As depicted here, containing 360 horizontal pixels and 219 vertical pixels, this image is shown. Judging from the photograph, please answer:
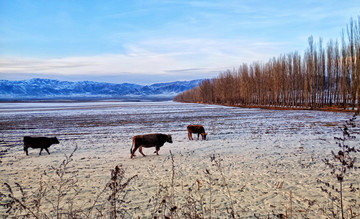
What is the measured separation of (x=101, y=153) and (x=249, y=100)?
Result: 61080 millimetres

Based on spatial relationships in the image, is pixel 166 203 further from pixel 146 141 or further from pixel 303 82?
pixel 303 82

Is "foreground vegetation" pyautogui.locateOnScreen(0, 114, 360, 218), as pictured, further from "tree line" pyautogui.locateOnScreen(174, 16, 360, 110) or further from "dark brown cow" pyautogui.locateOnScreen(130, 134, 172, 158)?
"tree line" pyautogui.locateOnScreen(174, 16, 360, 110)

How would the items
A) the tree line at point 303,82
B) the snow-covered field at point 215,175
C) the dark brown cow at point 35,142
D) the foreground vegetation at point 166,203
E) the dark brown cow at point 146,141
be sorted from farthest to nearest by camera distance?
the tree line at point 303,82
the dark brown cow at point 35,142
the dark brown cow at point 146,141
the snow-covered field at point 215,175
the foreground vegetation at point 166,203

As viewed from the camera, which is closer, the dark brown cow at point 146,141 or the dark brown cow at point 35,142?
the dark brown cow at point 146,141

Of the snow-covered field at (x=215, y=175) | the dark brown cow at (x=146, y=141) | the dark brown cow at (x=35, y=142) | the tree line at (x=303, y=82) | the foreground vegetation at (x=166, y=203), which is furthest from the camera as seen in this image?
the tree line at (x=303, y=82)

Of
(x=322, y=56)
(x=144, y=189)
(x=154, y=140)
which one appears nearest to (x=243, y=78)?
(x=322, y=56)

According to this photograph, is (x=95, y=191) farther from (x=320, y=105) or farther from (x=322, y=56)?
(x=322, y=56)

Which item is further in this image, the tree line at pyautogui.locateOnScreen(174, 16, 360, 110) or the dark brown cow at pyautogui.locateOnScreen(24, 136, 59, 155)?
the tree line at pyautogui.locateOnScreen(174, 16, 360, 110)

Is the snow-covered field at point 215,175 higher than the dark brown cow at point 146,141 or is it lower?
lower

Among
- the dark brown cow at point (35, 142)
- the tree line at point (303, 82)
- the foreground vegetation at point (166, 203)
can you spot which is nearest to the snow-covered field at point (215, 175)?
the foreground vegetation at point (166, 203)

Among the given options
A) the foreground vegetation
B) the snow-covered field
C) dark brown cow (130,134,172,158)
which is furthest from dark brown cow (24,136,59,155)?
the foreground vegetation

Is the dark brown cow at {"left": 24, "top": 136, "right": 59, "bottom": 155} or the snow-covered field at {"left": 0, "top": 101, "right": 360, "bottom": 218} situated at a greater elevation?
the dark brown cow at {"left": 24, "top": 136, "right": 59, "bottom": 155}

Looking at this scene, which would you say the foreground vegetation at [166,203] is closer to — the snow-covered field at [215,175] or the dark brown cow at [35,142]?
the snow-covered field at [215,175]

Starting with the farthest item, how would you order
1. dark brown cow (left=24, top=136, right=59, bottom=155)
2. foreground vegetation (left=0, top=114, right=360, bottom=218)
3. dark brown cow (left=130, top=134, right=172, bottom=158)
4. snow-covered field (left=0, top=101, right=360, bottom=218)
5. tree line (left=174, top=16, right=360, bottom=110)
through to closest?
tree line (left=174, top=16, right=360, bottom=110), dark brown cow (left=24, top=136, right=59, bottom=155), dark brown cow (left=130, top=134, right=172, bottom=158), snow-covered field (left=0, top=101, right=360, bottom=218), foreground vegetation (left=0, top=114, right=360, bottom=218)
